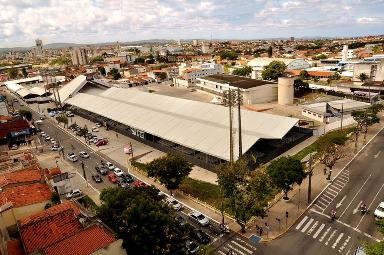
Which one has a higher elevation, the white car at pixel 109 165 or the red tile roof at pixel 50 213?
the red tile roof at pixel 50 213

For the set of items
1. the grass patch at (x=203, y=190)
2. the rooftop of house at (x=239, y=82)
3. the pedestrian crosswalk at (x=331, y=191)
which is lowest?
the grass patch at (x=203, y=190)

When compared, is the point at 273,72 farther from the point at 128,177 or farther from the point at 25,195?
the point at 25,195

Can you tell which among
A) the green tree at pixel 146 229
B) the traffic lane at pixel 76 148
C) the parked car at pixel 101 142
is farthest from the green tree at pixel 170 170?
the parked car at pixel 101 142

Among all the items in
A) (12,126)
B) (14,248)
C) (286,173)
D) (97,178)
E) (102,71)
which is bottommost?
(97,178)

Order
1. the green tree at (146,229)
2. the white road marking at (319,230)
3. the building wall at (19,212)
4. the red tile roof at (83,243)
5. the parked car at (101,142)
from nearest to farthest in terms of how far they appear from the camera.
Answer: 1. the red tile roof at (83,243)
2. the green tree at (146,229)
3. the building wall at (19,212)
4. the white road marking at (319,230)
5. the parked car at (101,142)

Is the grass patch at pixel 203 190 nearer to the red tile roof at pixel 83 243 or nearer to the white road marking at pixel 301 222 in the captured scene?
the white road marking at pixel 301 222

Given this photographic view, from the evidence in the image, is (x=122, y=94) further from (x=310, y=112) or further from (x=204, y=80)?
(x=310, y=112)

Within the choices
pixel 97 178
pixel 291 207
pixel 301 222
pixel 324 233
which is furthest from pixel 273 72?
pixel 324 233
